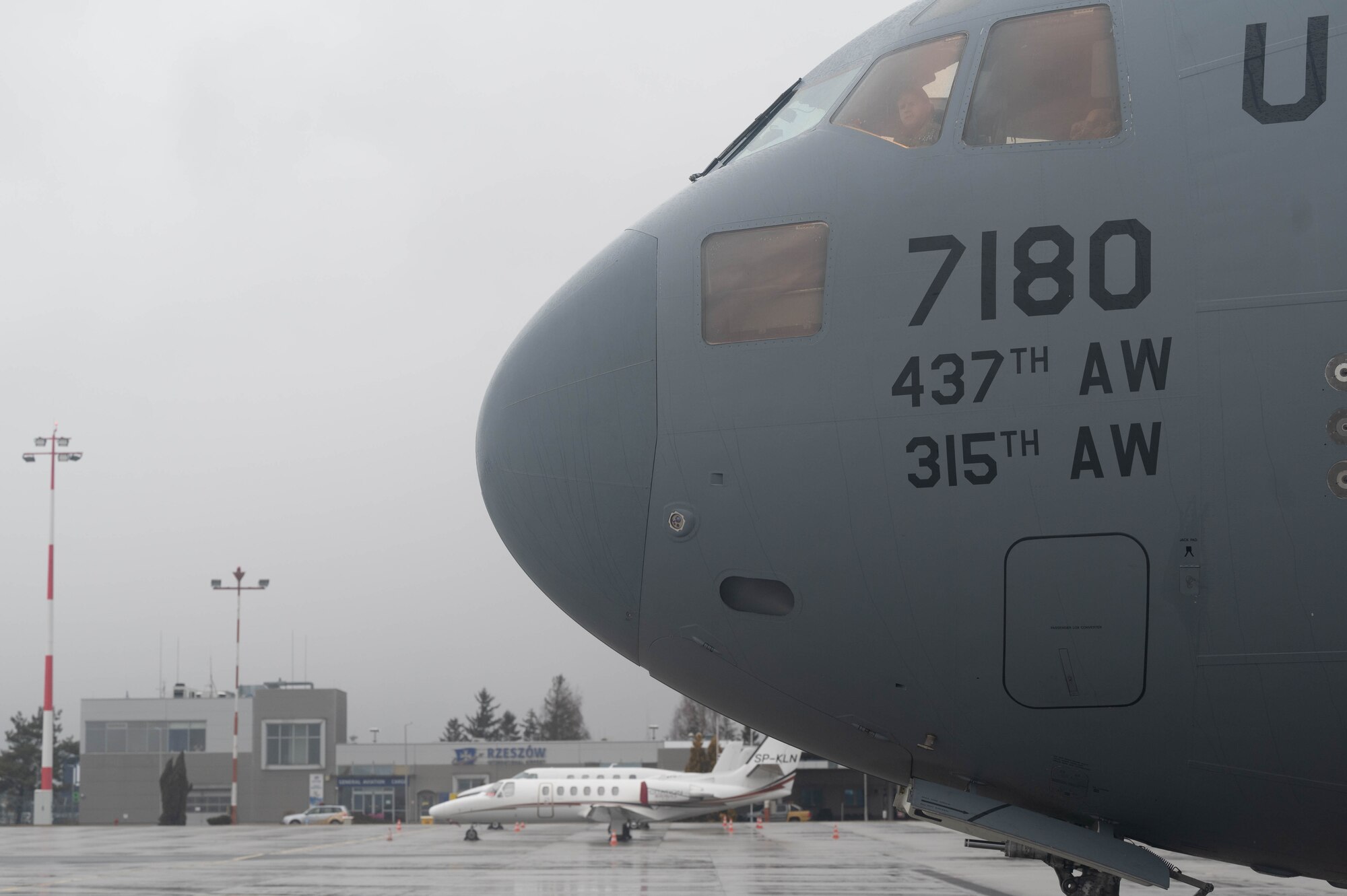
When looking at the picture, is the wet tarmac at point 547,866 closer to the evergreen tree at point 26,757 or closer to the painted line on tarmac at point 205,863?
the painted line on tarmac at point 205,863

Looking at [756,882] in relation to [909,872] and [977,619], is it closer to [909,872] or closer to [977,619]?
[909,872]

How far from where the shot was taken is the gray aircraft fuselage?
4.29 metres

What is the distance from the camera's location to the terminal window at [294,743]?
70750 mm

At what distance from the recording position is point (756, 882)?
21594 mm

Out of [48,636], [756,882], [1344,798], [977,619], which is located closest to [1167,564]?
[977,619]

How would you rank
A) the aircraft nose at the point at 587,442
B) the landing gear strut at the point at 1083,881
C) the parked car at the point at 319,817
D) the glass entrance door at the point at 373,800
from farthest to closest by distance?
the glass entrance door at the point at 373,800
the parked car at the point at 319,817
the landing gear strut at the point at 1083,881
the aircraft nose at the point at 587,442

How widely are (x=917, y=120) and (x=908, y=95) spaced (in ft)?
0.49

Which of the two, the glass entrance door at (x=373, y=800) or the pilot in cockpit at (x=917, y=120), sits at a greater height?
the pilot in cockpit at (x=917, y=120)

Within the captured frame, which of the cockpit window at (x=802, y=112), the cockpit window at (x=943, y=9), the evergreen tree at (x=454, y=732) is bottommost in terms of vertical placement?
the evergreen tree at (x=454, y=732)

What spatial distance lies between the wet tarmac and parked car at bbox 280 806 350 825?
18.7 meters

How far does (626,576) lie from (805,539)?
0.78 m

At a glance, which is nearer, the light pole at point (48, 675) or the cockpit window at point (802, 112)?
the cockpit window at point (802, 112)

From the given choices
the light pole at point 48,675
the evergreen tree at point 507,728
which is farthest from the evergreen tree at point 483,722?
the light pole at point 48,675

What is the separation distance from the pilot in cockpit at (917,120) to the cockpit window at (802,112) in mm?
371
